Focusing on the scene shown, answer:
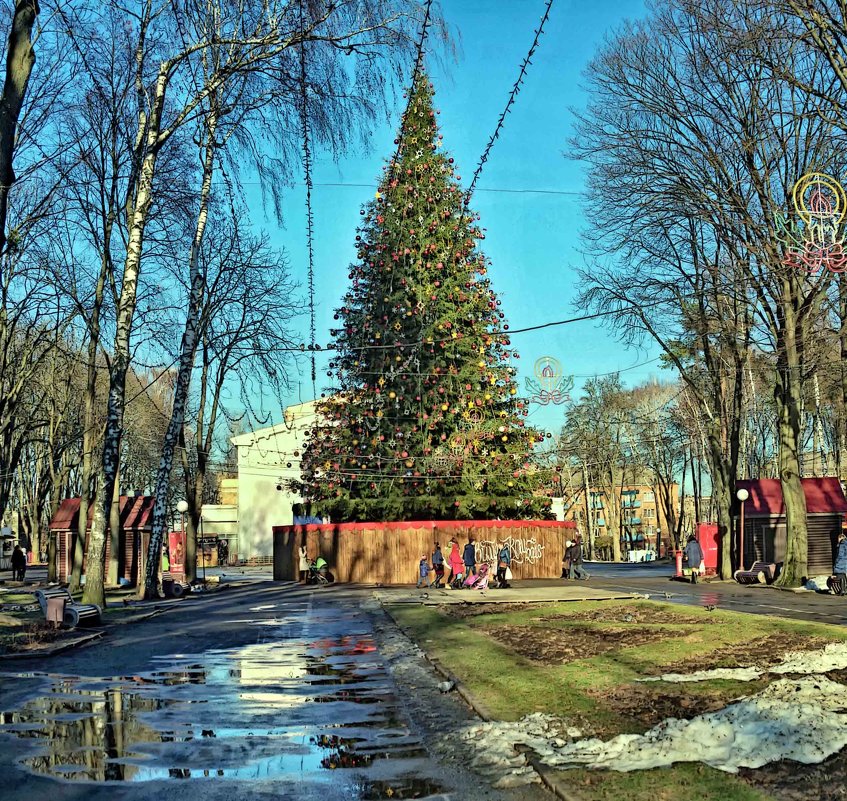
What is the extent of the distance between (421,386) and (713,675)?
96.5ft

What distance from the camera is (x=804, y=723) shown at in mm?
7770

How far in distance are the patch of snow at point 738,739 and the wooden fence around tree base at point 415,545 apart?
101ft

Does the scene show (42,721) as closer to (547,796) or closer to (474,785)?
(474,785)

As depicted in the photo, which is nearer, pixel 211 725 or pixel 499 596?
pixel 211 725

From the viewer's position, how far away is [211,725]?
9.60 m

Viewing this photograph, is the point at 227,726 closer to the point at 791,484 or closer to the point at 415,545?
the point at 791,484

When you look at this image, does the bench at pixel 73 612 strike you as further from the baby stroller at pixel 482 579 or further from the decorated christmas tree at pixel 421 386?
the decorated christmas tree at pixel 421 386

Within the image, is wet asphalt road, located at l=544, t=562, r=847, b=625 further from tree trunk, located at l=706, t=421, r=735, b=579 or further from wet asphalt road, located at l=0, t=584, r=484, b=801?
wet asphalt road, located at l=0, t=584, r=484, b=801

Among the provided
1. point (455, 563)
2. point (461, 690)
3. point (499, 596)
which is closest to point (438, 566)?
point (455, 563)

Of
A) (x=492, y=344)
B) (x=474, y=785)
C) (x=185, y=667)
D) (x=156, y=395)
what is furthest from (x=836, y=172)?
(x=156, y=395)

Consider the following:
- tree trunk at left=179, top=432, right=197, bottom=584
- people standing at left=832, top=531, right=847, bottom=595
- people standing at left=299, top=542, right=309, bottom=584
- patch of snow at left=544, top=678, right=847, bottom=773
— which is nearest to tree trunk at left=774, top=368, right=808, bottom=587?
people standing at left=832, top=531, right=847, bottom=595

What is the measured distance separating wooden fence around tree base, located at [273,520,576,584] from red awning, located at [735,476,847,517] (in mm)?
7560

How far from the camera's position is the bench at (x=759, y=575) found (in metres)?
35.1

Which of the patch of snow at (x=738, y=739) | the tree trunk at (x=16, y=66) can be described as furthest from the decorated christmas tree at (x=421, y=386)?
the patch of snow at (x=738, y=739)
